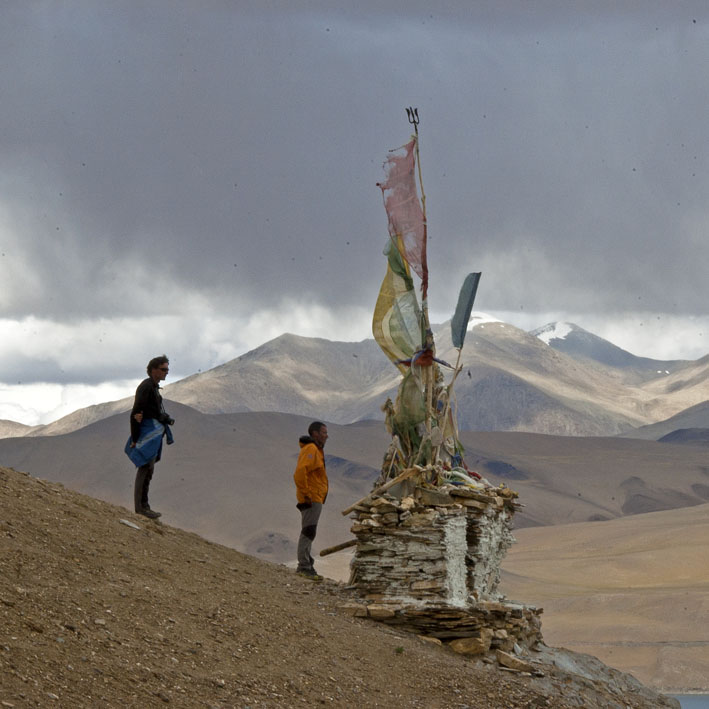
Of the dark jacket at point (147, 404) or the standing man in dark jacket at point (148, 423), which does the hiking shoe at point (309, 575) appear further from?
the dark jacket at point (147, 404)

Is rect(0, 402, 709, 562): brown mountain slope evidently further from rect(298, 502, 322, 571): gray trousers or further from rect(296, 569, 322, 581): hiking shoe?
rect(298, 502, 322, 571): gray trousers

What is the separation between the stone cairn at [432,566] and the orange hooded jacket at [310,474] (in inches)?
22.6

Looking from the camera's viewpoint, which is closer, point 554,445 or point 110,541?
point 110,541

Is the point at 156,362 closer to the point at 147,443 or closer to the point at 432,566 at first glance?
the point at 147,443

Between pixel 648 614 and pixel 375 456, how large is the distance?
198 feet

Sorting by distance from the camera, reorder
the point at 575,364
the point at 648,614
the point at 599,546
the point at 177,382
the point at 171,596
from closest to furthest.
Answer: the point at 171,596
the point at 648,614
the point at 599,546
the point at 177,382
the point at 575,364

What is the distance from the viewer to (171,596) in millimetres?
9078

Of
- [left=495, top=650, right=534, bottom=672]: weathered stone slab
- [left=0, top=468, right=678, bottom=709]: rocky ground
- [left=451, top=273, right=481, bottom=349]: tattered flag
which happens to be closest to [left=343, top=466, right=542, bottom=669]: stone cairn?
[left=495, top=650, right=534, bottom=672]: weathered stone slab

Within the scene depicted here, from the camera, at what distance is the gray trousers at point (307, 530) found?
12094 millimetres

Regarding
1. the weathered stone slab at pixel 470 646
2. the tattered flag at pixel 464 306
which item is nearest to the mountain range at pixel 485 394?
the tattered flag at pixel 464 306

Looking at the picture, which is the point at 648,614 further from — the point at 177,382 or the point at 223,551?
the point at 177,382

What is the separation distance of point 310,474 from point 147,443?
1.91m

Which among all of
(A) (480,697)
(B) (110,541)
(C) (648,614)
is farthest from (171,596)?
(C) (648,614)

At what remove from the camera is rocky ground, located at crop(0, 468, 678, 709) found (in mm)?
7059
